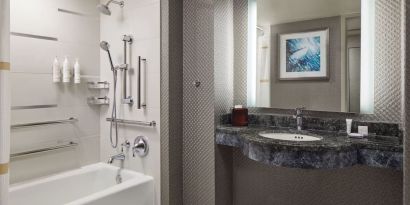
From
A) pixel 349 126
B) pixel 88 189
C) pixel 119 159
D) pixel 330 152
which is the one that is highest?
pixel 349 126

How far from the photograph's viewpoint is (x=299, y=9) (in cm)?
204

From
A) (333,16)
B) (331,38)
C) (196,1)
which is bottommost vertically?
(331,38)

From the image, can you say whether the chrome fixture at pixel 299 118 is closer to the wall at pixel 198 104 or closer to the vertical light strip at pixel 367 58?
the vertical light strip at pixel 367 58

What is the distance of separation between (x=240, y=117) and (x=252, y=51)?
1.97 feet

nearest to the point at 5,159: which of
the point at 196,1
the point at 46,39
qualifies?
the point at 46,39

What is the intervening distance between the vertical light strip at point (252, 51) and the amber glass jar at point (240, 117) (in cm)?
21

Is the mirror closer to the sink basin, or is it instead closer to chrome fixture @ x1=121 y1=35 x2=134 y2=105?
the sink basin

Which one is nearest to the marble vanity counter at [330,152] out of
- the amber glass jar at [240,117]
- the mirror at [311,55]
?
the mirror at [311,55]

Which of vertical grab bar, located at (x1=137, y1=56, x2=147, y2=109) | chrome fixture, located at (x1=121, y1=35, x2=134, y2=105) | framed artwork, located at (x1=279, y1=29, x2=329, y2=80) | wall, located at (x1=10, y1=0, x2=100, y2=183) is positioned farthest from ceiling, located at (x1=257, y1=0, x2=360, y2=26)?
wall, located at (x1=10, y1=0, x2=100, y2=183)

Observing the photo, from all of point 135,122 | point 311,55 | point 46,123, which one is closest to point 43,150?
point 46,123

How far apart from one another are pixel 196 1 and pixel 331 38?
1.08m

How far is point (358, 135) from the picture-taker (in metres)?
1.66

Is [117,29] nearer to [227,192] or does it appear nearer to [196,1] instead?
[196,1]

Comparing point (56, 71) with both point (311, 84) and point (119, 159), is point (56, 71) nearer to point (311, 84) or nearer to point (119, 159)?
point (119, 159)
